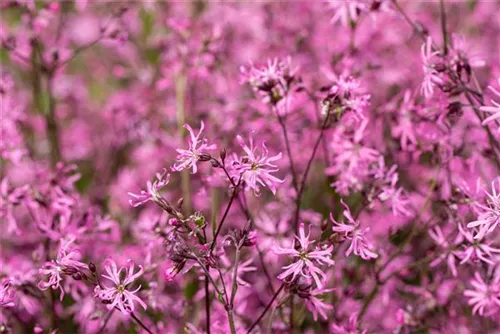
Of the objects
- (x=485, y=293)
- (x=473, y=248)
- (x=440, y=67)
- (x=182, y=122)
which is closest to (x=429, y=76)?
(x=440, y=67)

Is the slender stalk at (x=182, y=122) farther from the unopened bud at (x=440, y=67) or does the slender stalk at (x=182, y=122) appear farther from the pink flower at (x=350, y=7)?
the unopened bud at (x=440, y=67)

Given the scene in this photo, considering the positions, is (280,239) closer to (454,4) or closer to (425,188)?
(425,188)

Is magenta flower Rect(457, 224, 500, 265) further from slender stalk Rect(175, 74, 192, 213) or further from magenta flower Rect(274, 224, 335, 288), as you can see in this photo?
slender stalk Rect(175, 74, 192, 213)

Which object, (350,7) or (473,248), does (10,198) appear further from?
(473,248)

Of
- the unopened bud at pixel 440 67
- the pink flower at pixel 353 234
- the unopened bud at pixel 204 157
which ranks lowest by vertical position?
the pink flower at pixel 353 234

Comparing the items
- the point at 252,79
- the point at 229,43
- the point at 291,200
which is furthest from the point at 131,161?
the point at 252,79

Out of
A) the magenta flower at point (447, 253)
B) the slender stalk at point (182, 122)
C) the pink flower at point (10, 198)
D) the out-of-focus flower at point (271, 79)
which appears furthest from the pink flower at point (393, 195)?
the pink flower at point (10, 198)

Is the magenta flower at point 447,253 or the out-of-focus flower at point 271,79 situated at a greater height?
the out-of-focus flower at point 271,79

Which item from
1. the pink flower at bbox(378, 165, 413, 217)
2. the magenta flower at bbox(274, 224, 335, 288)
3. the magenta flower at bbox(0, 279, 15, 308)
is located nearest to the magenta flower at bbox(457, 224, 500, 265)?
the pink flower at bbox(378, 165, 413, 217)

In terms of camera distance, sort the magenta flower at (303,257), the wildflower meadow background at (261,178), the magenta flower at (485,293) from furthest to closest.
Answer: the magenta flower at (485,293), the wildflower meadow background at (261,178), the magenta flower at (303,257)
